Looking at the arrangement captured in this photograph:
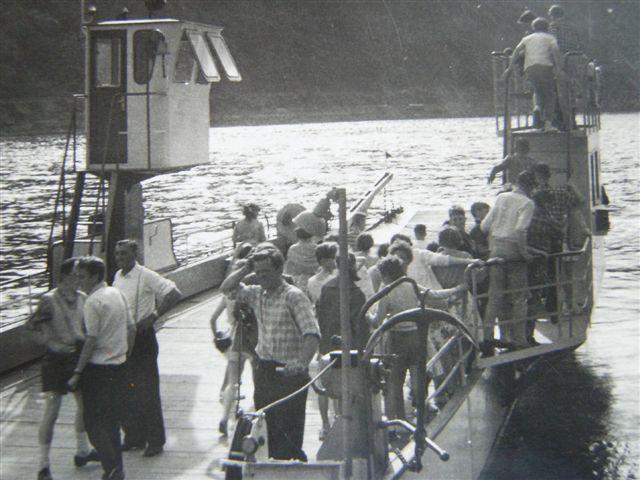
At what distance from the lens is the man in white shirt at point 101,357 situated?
308 inches

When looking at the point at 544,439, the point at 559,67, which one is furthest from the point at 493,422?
the point at 559,67

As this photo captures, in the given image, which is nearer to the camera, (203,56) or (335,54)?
(203,56)

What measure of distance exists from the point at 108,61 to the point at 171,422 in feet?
24.1

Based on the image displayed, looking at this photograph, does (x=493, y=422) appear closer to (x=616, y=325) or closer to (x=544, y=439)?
(x=544, y=439)

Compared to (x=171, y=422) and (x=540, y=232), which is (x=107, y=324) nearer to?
(x=171, y=422)

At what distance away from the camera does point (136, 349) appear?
897cm

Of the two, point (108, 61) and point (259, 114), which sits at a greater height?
point (259, 114)

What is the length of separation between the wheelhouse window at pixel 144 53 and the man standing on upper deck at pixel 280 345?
355 inches

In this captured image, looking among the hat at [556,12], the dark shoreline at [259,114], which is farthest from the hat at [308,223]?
the dark shoreline at [259,114]

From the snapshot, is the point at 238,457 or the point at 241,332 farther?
the point at 241,332

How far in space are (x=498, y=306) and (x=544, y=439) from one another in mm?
5789

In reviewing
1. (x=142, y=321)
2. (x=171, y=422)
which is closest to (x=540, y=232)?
(x=171, y=422)

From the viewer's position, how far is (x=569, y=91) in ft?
51.4

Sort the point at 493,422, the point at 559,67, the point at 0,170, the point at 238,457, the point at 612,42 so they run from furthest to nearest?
the point at 612,42 < the point at 0,170 < the point at 559,67 < the point at 493,422 < the point at 238,457
